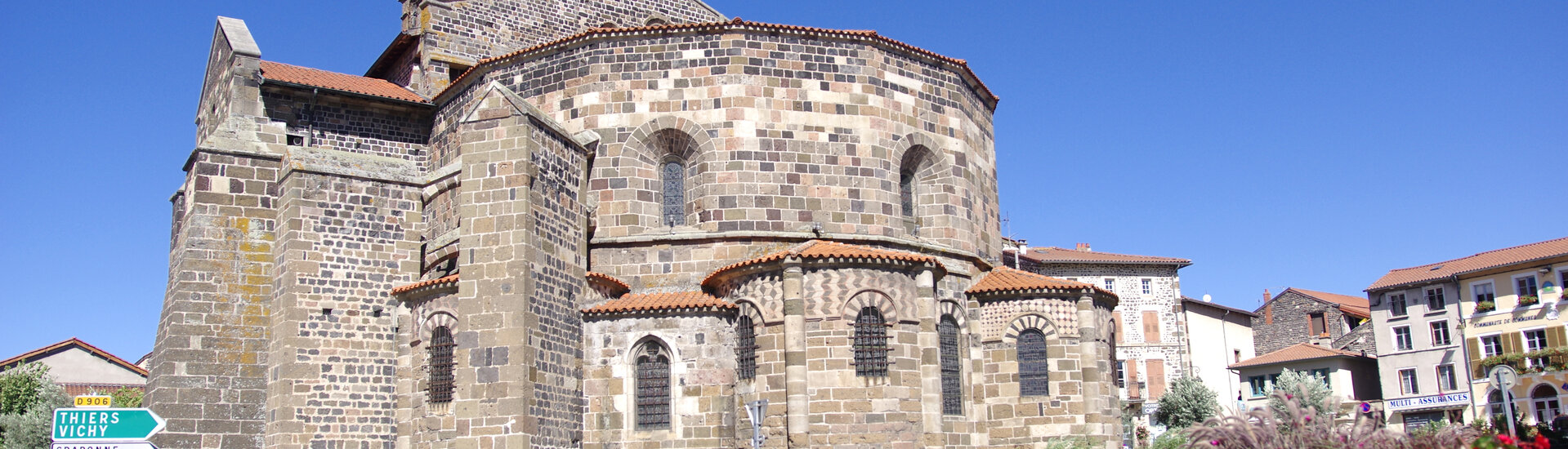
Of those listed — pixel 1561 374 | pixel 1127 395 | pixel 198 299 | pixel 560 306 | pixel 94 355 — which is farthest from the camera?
pixel 1127 395

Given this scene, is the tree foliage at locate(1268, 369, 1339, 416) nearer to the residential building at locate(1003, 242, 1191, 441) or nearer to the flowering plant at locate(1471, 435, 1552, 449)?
the residential building at locate(1003, 242, 1191, 441)

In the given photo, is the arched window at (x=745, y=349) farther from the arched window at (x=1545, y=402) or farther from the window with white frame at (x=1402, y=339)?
the window with white frame at (x=1402, y=339)

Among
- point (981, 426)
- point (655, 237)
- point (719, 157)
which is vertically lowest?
point (981, 426)

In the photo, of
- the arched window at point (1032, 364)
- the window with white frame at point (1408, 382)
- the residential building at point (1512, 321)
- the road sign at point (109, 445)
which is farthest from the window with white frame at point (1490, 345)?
the road sign at point (109, 445)

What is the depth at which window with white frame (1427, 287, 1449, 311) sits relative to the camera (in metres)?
44.7

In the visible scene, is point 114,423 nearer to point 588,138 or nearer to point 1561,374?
point 588,138

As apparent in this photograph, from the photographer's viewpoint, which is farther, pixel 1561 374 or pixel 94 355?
pixel 94 355

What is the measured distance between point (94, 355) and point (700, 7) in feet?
96.8

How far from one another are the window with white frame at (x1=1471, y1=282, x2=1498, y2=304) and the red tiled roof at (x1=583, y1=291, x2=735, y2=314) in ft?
112

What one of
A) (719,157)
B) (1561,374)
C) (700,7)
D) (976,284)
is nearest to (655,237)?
(719,157)

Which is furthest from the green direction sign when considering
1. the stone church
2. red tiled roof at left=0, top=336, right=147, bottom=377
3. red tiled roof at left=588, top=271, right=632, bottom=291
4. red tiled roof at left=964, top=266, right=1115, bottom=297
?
red tiled roof at left=0, top=336, right=147, bottom=377

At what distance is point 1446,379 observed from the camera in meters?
44.0

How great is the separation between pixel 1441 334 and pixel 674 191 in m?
34.1

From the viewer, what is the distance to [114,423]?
9914 mm
